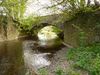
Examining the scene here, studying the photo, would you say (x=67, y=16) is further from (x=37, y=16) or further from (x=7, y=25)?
(x=7, y=25)

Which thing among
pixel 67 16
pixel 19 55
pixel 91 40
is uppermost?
pixel 67 16

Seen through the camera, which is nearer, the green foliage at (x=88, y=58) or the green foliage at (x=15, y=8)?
the green foliage at (x=88, y=58)

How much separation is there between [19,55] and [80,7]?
482 cm

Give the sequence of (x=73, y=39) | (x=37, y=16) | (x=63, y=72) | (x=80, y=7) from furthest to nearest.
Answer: (x=37, y=16)
(x=73, y=39)
(x=80, y=7)
(x=63, y=72)

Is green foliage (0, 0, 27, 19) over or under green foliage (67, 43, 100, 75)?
over

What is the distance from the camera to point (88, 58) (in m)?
11.5

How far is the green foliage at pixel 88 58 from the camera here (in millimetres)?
10227

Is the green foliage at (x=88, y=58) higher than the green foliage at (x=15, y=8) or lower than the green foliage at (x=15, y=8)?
lower

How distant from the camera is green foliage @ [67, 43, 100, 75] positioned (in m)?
10.2

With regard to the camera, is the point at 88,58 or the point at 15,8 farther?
the point at 15,8

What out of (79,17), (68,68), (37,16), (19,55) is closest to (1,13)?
(37,16)

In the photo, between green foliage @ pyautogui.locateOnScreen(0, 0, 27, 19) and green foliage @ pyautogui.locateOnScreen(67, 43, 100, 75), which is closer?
green foliage @ pyautogui.locateOnScreen(67, 43, 100, 75)

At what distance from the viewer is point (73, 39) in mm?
16812

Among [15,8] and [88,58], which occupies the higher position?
[15,8]
